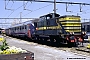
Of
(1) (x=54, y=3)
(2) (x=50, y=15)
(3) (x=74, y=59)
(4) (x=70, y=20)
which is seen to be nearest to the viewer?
(3) (x=74, y=59)

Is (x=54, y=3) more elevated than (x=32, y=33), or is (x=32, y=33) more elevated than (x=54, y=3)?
(x=54, y=3)

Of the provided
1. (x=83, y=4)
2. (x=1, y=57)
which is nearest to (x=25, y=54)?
(x=1, y=57)

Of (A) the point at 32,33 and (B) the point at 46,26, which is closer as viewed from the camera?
(B) the point at 46,26

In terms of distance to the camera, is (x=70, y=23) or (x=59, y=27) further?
(x=59, y=27)

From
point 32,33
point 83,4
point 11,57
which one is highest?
point 83,4

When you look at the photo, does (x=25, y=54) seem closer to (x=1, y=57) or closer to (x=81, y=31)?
(x=1, y=57)

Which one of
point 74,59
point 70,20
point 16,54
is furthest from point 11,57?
point 70,20

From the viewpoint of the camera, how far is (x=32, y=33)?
25.4 metres

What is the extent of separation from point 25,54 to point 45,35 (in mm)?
14944

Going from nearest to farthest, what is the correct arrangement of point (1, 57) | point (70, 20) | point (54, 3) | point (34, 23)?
1. point (1, 57)
2. point (70, 20)
3. point (54, 3)
4. point (34, 23)

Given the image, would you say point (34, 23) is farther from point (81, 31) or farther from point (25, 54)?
point (25, 54)

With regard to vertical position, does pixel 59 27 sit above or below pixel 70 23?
below

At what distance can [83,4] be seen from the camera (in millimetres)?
24562

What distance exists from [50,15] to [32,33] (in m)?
5.84
